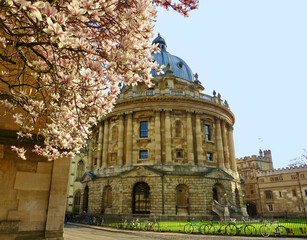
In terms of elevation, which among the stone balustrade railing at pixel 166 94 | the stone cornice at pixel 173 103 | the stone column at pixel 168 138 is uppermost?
the stone balustrade railing at pixel 166 94

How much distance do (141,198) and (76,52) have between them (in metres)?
27.3

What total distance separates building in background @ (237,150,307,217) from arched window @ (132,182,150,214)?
33155mm

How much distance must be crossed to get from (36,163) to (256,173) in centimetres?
6266

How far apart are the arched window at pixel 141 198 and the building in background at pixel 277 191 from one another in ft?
109

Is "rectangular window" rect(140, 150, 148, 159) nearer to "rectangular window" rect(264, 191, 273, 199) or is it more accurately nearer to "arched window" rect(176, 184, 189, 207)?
"arched window" rect(176, 184, 189, 207)

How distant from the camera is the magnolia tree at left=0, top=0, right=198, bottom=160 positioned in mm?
3582

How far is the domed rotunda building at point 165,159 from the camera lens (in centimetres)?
2822

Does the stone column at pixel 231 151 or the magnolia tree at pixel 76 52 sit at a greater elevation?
the stone column at pixel 231 151

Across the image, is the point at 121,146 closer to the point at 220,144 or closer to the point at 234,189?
the point at 220,144

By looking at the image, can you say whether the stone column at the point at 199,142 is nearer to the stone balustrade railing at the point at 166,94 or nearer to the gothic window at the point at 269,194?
the stone balustrade railing at the point at 166,94

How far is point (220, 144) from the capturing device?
33.6m

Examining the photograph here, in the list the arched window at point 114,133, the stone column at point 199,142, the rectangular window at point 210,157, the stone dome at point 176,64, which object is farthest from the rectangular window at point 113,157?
the stone dome at point 176,64

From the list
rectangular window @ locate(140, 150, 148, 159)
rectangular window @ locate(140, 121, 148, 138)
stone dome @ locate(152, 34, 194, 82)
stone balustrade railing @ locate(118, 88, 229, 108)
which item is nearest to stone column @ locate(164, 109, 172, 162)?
stone balustrade railing @ locate(118, 88, 229, 108)

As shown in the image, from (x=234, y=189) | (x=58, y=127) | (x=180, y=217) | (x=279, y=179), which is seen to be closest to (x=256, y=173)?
(x=279, y=179)
